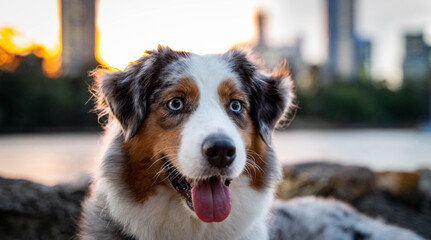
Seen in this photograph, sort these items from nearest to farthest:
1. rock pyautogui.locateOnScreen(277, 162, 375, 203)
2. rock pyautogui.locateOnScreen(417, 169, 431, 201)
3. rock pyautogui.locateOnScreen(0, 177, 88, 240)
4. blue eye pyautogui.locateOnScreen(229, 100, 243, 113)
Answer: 1. blue eye pyautogui.locateOnScreen(229, 100, 243, 113)
2. rock pyautogui.locateOnScreen(0, 177, 88, 240)
3. rock pyautogui.locateOnScreen(277, 162, 375, 203)
4. rock pyautogui.locateOnScreen(417, 169, 431, 201)

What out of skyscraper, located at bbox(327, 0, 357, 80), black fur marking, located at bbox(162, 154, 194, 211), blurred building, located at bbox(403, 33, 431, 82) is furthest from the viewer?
skyscraper, located at bbox(327, 0, 357, 80)

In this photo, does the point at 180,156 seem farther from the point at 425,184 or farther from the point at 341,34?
the point at 341,34

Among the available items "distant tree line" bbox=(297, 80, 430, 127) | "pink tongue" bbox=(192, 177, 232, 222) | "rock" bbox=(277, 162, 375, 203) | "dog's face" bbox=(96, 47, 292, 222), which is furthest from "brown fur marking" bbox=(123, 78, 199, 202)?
"distant tree line" bbox=(297, 80, 430, 127)

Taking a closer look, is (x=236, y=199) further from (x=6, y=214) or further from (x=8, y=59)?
(x=8, y=59)

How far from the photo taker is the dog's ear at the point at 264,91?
12.0ft

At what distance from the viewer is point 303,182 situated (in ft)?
20.4

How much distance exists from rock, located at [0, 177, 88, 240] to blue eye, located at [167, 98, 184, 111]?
6.48 feet

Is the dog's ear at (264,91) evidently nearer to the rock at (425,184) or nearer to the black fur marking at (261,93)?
the black fur marking at (261,93)

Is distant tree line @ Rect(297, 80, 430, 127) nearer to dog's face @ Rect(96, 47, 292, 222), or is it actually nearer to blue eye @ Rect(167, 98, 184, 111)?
dog's face @ Rect(96, 47, 292, 222)

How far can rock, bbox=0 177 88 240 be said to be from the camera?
404 cm

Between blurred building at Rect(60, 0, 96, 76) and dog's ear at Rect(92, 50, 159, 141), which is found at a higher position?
blurred building at Rect(60, 0, 96, 76)

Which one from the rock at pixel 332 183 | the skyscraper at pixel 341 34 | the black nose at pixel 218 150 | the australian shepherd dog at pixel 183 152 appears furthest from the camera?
the skyscraper at pixel 341 34

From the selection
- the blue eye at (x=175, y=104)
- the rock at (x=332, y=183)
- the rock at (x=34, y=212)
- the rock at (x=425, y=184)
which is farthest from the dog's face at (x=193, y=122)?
the rock at (x=425, y=184)

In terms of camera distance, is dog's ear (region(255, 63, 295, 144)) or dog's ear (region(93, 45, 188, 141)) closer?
dog's ear (region(93, 45, 188, 141))
